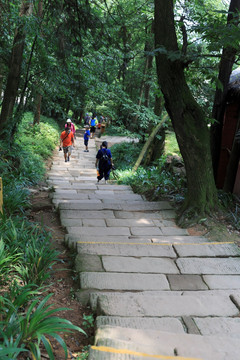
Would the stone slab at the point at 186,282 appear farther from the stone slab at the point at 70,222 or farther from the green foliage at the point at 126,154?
the green foliage at the point at 126,154

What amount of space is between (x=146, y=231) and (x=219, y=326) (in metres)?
2.66

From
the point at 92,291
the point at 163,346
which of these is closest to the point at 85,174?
the point at 92,291

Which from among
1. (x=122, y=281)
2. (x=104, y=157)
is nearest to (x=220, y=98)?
(x=104, y=157)

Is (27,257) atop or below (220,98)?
below

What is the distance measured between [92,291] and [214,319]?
1.17m

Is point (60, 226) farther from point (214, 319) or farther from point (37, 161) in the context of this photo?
point (37, 161)

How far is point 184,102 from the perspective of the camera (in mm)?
5867

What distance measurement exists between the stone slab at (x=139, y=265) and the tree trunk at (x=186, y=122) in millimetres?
1833

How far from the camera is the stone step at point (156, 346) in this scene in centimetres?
199

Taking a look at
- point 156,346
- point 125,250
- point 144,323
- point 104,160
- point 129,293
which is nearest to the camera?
point 156,346

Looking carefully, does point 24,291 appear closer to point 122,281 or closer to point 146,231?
point 122,281

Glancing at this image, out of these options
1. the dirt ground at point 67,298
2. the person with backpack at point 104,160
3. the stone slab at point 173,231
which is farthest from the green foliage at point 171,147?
the dirt ground at point 67,298

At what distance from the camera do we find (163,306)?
9.65 ft

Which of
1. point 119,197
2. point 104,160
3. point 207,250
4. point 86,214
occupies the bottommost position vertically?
point 119,197
